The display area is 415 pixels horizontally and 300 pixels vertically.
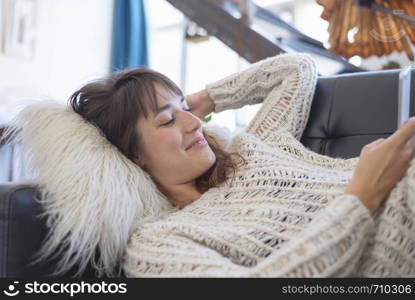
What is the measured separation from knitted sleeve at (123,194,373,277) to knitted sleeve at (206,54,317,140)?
0.51 meters

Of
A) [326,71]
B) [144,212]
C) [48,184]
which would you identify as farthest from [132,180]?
[326,71]

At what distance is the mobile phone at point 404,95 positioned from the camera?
109cm

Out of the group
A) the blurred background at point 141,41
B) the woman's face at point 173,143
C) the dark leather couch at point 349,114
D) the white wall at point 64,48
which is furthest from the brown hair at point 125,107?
the white wall at point 64,48

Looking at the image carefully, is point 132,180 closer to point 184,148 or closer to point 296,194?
point 184,148

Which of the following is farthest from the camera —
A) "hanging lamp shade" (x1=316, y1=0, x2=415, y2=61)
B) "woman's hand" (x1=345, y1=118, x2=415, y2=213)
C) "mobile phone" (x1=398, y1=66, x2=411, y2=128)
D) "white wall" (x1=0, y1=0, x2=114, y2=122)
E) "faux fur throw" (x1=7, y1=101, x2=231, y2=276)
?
"white wall" (x1=0, y1=0, x2=114, y2=122)

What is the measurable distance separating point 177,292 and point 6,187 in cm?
38

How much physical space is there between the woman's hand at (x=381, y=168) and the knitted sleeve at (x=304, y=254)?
4 cm

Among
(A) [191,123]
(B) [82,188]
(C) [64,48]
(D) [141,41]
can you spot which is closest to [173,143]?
(A) [191,123]

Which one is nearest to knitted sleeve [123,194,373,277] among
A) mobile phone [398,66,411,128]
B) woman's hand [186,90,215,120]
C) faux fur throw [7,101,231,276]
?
faux fur throw [7,101,231,276]

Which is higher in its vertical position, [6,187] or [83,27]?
[6,187]

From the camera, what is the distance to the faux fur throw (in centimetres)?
92

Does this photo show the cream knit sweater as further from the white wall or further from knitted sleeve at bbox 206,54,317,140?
the white wall

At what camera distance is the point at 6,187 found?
0.87 m

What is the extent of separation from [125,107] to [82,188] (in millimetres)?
273
